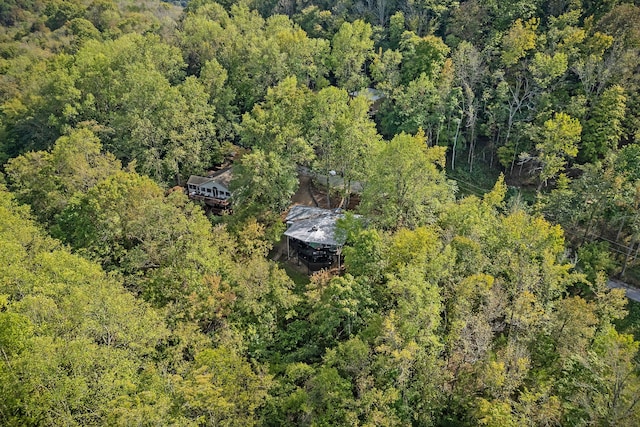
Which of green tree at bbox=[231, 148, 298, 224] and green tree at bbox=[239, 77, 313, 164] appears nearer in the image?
green tree at bbox=[231, 148, 298, 224]

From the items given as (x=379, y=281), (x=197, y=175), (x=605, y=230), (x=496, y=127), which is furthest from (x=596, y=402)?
(x=197, y=175)

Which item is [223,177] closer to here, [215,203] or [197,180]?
[197,180]

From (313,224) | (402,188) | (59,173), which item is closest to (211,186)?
(313,224)

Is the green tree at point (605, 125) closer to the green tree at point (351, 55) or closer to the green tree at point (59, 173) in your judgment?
the green tree at point (351, 55)

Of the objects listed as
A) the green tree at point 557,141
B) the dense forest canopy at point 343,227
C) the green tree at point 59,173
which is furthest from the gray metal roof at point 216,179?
the green tree at point 557,141

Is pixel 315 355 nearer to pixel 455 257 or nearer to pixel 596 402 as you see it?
pixel 455 257

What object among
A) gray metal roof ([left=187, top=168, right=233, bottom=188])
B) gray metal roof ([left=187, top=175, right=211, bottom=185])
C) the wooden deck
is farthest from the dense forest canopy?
the wooden deck

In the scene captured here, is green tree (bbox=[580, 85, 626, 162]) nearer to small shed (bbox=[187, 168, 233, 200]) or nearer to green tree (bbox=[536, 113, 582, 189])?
green tree (bbox=[536, 113, 582, 189])

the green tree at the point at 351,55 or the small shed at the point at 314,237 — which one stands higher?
the green tree at the point at 351,55

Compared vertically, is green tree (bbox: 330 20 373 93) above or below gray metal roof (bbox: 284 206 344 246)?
above
